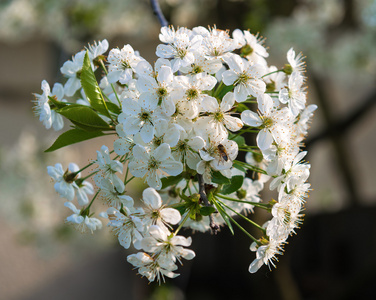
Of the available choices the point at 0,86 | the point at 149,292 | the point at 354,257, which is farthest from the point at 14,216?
the point at 354,257

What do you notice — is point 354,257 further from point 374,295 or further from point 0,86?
point 0,86

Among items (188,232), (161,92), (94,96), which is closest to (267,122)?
(161,92)

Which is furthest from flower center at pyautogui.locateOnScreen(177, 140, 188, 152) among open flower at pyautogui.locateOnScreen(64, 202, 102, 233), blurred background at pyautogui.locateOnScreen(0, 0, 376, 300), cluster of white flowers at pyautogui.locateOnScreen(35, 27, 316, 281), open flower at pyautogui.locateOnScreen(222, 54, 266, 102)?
blurred background at pyautogui.locateOnScreen(0, 0, 376, 300)

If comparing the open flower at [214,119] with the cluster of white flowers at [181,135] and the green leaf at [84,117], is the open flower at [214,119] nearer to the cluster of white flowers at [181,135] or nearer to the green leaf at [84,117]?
the cluster of white flowers at [181,135]

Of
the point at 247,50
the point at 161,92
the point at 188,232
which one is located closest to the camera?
the point at 161,92

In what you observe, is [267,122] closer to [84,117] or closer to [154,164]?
[154,164]

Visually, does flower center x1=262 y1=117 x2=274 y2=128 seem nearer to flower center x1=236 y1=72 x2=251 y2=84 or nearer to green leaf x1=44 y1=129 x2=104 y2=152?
flower center x1=236 y1=72 x2=251 y2=84
